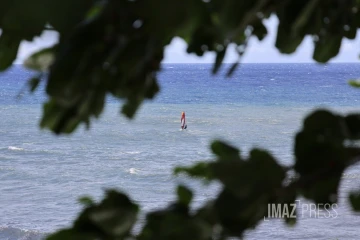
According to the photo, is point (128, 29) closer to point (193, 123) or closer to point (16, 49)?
point (16, 49)

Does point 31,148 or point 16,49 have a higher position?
point 16,49

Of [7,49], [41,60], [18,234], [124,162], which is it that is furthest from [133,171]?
[41,60]

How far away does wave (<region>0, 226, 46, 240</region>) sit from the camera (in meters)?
10.4

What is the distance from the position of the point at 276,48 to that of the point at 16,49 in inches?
14.4

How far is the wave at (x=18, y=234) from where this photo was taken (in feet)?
34.2

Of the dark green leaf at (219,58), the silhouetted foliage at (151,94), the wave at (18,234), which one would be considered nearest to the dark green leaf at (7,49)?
the silhouetted foliage at (151,94)

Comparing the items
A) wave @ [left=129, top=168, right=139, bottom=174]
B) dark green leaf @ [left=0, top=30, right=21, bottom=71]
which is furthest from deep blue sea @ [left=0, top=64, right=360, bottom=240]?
dark green leaf @ [left=0, top=30, right=21, bottom=71]

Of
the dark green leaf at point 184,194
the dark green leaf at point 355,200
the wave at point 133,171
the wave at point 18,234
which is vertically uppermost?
the dark green leaf at point 184,194

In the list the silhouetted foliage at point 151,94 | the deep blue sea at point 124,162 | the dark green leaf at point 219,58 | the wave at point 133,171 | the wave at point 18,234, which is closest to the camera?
the silhouetted foliage at point 151,94

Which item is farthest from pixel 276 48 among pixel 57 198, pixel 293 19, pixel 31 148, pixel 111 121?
pixel 111 121

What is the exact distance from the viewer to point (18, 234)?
10.6m

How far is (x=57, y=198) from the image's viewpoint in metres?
12.7

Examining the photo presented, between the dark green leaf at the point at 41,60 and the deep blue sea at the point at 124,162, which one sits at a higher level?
the dark green leaf at the point at 41,60

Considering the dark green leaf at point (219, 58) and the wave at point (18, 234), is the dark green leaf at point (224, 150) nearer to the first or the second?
the dark green leaf at point (219, 58)
